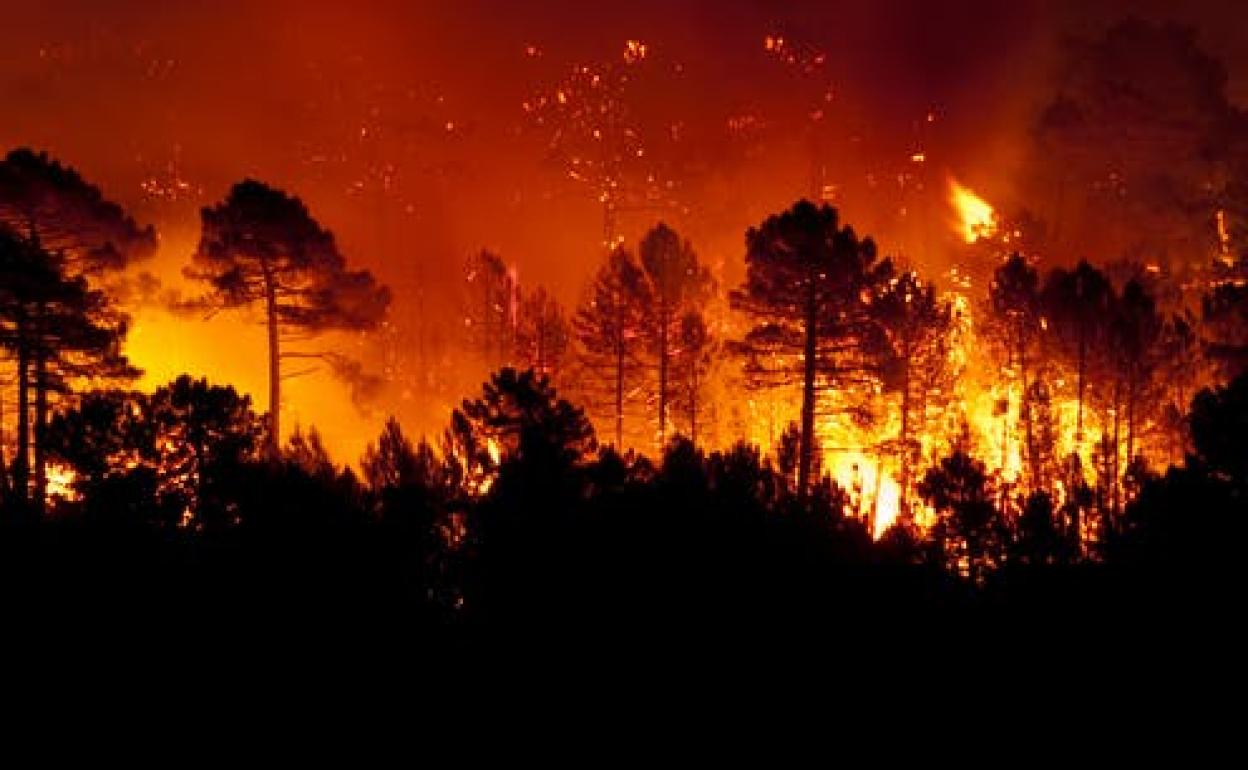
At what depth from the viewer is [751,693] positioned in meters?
9.56

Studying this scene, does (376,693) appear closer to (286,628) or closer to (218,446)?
(286,628)

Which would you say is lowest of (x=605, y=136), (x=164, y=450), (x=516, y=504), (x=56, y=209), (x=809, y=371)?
(x=516, y=504)

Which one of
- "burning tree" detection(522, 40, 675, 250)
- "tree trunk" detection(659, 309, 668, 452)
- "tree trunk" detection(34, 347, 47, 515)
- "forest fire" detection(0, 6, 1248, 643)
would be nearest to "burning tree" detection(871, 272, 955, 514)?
"forest fire" detection(0, 6, 1248, 643)

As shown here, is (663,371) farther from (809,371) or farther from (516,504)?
(516,504)

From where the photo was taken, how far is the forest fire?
47.1ft

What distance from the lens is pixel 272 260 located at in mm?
25281

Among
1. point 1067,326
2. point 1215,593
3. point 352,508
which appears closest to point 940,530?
point 1215,593

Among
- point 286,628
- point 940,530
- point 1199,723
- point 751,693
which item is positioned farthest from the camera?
point 940,530

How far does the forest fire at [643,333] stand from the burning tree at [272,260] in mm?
105

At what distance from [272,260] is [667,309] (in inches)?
565

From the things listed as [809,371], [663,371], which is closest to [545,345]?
[663,371]

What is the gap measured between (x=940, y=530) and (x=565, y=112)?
415 feet

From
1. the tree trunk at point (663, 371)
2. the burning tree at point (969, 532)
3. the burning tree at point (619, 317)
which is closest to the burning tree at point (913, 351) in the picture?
the tree trunk at point (663, 371)

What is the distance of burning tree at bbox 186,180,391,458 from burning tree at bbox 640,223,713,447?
11.7 meters
